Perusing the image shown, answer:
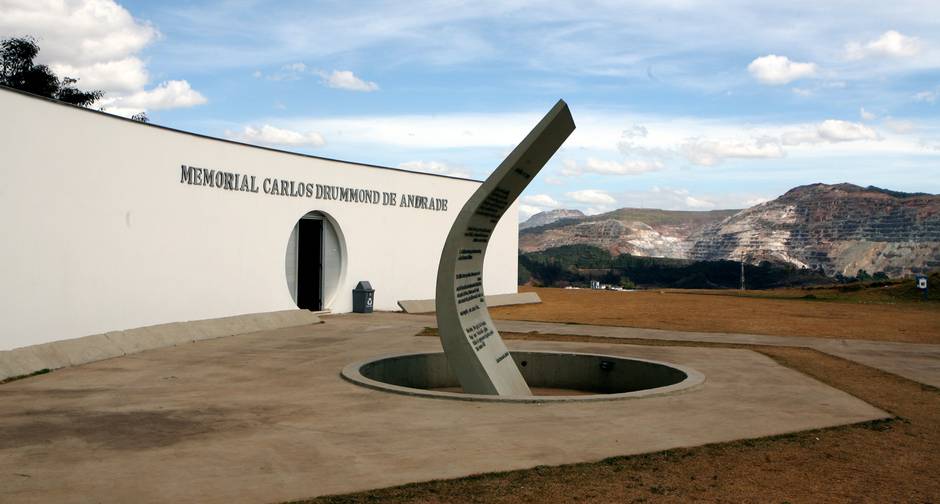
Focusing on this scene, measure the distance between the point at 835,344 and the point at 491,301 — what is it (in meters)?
14.9

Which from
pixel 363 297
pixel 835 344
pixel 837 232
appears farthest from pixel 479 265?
pixel 837 232

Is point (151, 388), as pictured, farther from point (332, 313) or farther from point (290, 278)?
point (332, 313)

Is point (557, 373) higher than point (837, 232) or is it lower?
lower

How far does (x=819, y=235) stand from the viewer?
497 ft

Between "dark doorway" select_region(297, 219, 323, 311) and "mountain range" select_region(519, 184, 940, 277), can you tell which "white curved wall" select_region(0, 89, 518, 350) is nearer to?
"dark doorway" select_region(297, 219, 323, 311)

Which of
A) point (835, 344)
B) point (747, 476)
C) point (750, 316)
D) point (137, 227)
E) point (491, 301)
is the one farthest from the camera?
point (491, 301)

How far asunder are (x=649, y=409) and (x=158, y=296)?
38.1 feet

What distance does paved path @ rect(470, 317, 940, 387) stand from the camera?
14344 mm

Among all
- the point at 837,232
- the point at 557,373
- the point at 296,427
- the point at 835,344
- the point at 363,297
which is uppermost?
the point at 837,232

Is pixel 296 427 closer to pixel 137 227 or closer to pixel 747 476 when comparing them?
pixel 747 476

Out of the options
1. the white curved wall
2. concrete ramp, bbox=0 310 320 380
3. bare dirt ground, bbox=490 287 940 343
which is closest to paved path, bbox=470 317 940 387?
bare dirt ground, bbox=490 287 940 343

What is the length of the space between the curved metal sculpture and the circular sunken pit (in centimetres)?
178

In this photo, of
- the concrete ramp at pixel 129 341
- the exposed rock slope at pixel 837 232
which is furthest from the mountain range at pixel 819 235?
the concrete ramp at pixel 129 341

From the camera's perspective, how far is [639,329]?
68.6ft
